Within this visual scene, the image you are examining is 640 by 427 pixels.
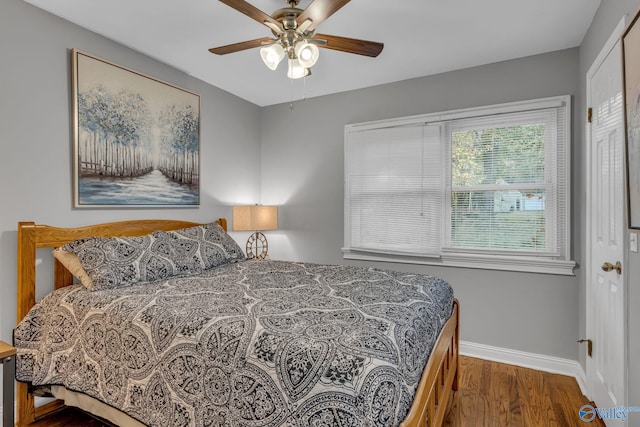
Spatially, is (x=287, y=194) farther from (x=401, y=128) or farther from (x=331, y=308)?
(x=331, y=308)

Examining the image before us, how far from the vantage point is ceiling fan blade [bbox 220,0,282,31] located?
1582mm

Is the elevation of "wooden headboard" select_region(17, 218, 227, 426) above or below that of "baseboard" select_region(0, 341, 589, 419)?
above

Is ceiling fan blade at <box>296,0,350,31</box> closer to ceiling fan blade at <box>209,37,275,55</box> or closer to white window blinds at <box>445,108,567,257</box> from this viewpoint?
ceiling fan blade at <box>209,37,275,55</box>

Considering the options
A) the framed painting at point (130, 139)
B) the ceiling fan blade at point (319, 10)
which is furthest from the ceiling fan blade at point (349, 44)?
the framed painting at point (130, 139)

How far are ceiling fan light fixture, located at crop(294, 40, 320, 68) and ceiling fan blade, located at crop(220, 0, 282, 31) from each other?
14 centimetres

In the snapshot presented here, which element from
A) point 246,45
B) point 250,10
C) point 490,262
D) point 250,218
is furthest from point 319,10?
point 490,262

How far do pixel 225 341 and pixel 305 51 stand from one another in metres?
1.51

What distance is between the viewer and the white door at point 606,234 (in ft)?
5.77

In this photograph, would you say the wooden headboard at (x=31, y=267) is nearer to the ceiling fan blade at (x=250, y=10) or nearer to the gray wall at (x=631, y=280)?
the ceiling fan blade at (x=250, y=10)

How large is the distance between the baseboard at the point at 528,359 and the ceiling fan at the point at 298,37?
263cm

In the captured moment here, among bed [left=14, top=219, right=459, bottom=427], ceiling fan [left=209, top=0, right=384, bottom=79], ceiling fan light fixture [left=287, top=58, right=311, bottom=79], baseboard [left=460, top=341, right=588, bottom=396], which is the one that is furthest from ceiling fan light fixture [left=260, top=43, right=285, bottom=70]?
baseboard [left=460, top=341, right=588, bottom=396]

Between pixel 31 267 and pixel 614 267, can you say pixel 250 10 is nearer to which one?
pixel 31 267

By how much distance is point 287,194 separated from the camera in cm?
403

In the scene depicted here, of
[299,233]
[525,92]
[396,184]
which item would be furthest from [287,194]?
[525,92]
